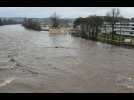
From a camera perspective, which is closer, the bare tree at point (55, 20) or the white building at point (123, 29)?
the white building at point (123, 29)

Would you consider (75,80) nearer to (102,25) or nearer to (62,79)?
(62,79)

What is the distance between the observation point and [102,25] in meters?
30.8

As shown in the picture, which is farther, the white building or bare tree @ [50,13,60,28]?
bare tree @ [50,13,60,28]

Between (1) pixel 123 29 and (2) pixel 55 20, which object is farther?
(2) pixel 55 20
